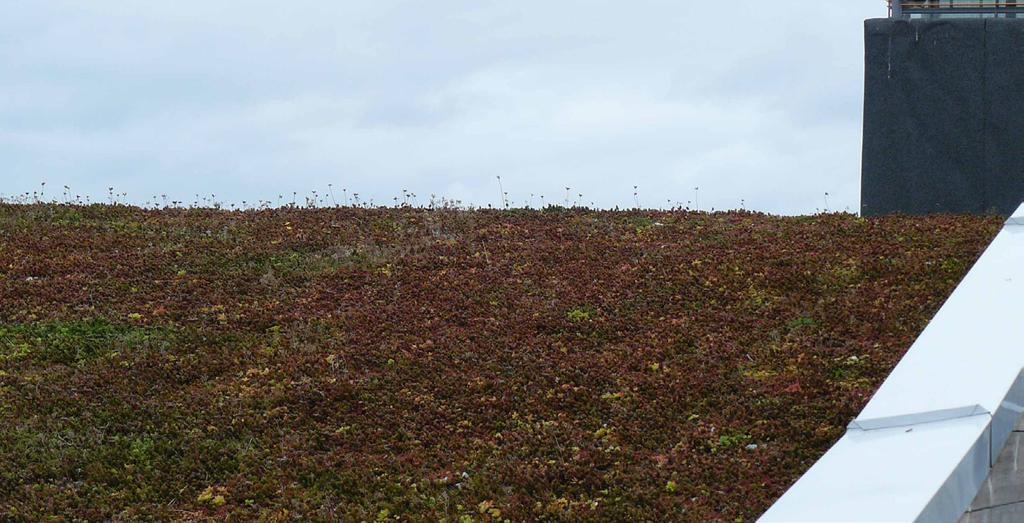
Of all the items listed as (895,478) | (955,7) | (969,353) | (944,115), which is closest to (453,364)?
(969,353)

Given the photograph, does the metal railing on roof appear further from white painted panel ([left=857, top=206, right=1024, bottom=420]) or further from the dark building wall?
white painted panel ([left=857, top=206, right=1024, bottom=420])

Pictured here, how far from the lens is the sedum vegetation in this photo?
31.4 ft

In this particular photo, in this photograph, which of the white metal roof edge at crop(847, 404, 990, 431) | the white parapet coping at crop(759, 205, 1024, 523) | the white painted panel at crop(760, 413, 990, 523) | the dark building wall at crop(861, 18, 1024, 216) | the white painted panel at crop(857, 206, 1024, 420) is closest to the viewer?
the white painted panel at crop(760, 413, 990, 523)

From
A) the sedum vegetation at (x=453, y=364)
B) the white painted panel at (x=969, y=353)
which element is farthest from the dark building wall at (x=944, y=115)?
the white painted panel at (x=969, y=353)

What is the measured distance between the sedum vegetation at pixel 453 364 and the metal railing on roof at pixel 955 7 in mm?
4102

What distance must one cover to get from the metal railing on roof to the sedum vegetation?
4.10m

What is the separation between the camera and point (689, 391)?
10.9 metres

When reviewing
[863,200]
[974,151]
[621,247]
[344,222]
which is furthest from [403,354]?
[974,151]

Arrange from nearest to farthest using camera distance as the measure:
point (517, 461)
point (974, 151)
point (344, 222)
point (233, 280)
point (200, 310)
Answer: point (517, 461) < point (200, 310) < point (233, 280) < point (974, 151) < point (344, 222)

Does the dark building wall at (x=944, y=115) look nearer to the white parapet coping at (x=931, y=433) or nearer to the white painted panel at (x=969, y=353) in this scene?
the white painted panel at (x=969, y=353)

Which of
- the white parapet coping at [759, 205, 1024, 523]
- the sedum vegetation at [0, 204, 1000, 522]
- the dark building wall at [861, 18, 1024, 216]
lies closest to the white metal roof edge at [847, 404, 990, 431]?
the white parapet coping at [759, 205, 1024, 523]

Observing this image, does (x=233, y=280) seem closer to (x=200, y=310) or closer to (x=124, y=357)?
(x=200, y=310)

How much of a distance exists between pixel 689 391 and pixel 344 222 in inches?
378

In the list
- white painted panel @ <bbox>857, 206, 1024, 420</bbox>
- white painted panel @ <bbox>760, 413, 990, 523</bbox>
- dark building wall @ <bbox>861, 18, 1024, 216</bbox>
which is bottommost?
white painted panel @ <bbox>760, 413, 990, 523</bbox>
